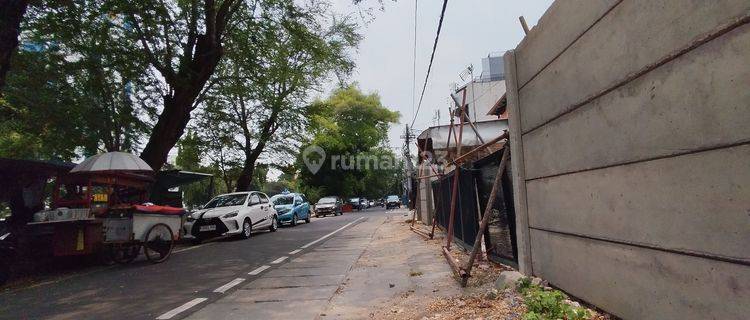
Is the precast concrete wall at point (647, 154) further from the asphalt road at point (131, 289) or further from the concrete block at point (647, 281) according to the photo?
the asphalt road at point (131, 289)

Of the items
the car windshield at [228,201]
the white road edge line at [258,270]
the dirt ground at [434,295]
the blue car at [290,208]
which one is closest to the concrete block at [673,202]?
the dirt ground at [434,295]

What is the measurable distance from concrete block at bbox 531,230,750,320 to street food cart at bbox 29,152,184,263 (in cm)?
861

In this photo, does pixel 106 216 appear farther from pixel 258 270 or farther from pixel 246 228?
pixel 246 228

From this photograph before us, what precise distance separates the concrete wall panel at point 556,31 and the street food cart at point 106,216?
8.36 metres

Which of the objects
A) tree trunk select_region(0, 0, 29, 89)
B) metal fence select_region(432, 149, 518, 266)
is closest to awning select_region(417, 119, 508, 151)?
metal fence select_region(432, 149, 518, 266)

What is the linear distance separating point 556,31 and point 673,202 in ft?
7.33

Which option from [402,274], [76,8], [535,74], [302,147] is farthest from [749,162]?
[302,147]

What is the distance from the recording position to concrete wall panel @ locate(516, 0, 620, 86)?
3.84 meters

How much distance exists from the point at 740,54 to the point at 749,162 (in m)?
0.55

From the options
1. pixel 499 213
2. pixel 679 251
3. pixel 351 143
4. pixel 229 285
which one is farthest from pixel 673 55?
pixel 351 143

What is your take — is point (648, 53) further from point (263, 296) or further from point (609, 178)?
point (263, 296)

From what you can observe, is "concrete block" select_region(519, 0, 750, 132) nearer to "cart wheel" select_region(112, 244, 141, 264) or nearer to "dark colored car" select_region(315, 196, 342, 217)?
"cart wheel" select_region(112, 244, 141, 264)

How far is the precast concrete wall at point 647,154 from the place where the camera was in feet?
8.17

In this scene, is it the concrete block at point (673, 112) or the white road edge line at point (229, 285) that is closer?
the concrete block at point (673, 112)
